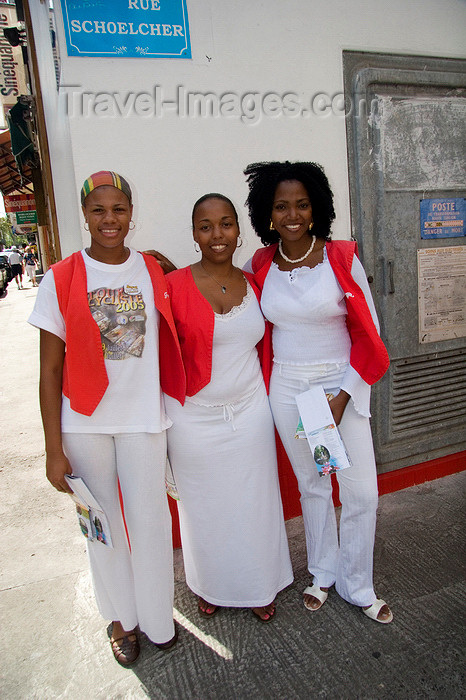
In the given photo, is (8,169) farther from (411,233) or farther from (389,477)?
(389,477)

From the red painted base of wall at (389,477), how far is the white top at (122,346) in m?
1.11

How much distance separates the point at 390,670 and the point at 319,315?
60.4 inches

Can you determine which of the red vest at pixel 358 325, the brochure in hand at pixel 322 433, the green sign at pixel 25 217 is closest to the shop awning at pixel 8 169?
the green sign at pixel 25 217

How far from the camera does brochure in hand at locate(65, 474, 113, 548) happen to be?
190cm

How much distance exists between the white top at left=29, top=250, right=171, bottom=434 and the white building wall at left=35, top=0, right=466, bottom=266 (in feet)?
2.75

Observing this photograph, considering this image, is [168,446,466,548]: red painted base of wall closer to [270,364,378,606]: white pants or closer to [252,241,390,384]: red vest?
[270,364,378,606]: white pants

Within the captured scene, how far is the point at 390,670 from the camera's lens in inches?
77.9

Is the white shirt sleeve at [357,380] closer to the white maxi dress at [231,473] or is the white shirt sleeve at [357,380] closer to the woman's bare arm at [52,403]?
the white maxi dress at [231,473]

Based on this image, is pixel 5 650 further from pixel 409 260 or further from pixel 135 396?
pixel 409 260

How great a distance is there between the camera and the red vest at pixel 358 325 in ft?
6.84

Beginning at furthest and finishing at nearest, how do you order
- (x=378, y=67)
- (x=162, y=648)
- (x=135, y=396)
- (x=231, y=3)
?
(x=378, y=67) → (x=231, y=3) → (x=162, y=648) → (x=135, y=396)

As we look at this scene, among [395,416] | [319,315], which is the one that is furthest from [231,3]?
[395,416]

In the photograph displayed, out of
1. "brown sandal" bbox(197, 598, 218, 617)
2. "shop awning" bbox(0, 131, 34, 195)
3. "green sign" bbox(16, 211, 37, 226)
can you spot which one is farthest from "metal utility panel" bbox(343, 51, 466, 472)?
"green sign" bbox(16, 211, 37, 226)

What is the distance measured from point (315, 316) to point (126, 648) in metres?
1.76
